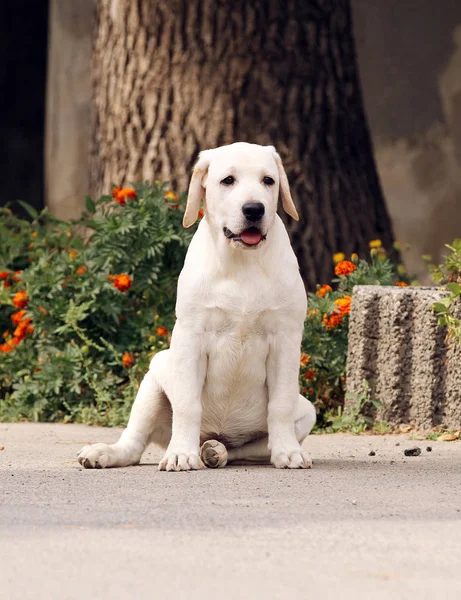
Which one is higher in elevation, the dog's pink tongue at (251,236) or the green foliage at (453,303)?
the dog's pink tongue at (251,236)

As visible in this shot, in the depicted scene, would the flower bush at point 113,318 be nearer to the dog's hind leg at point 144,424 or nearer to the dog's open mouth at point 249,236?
the dog's hind leg at point 144,424

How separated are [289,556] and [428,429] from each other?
2.98m

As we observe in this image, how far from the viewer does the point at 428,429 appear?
216 inches

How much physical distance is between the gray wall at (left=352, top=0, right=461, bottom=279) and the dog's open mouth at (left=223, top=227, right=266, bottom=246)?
4.99 metres

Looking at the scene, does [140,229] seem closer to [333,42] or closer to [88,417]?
[88,417]

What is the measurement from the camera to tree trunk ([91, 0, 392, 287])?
7.25 m

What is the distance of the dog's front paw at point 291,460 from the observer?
417 cm

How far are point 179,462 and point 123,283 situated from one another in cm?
220

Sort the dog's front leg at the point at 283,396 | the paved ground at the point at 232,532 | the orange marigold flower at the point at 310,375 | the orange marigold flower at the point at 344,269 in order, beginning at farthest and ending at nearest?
the orange marigold flower at the point at 344,269 → the orange marigold flower at the point at 310,375 → the dog's front leg at the point at 283,396 → the paved ground at the point at 232,532

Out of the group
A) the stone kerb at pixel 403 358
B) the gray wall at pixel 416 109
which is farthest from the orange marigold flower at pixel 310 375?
the gray wall at pixel 416 109

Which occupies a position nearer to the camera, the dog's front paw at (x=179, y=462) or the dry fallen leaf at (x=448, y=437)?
the dog's front paw at (x=179, y=462)

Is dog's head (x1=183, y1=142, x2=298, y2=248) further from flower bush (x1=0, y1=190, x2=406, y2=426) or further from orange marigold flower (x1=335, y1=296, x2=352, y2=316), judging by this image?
flower bush (x1=0, y1=190, x2=406, y2=426)

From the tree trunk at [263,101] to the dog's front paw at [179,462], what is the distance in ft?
10.3

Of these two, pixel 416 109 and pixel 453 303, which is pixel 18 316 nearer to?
pixel 453 303
